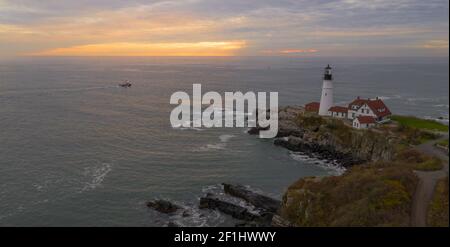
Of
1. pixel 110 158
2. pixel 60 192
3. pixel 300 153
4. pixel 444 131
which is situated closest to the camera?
pixel 60 192

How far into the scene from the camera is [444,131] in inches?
1662

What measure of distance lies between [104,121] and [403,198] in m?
53.8

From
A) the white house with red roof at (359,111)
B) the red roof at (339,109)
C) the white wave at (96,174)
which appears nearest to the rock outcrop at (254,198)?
the white wave at (96,174)

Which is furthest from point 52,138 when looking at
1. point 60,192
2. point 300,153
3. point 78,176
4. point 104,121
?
point 300,153

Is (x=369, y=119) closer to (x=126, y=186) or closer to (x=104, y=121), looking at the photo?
(x=126, y=186)

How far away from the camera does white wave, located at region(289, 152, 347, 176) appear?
4216cm

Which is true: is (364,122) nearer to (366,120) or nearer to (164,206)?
(366,120)

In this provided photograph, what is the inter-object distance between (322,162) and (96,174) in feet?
81.9

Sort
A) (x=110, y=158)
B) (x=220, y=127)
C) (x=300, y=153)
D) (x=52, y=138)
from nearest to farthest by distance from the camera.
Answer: (x=110, y=158)
(x=300, y=153)
(x=52, y=138)
(x=220, y=127)

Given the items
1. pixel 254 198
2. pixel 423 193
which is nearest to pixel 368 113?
pixel 254 198

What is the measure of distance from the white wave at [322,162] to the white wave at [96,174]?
21859 millimetres

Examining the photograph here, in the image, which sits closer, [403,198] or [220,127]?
[403,198]
